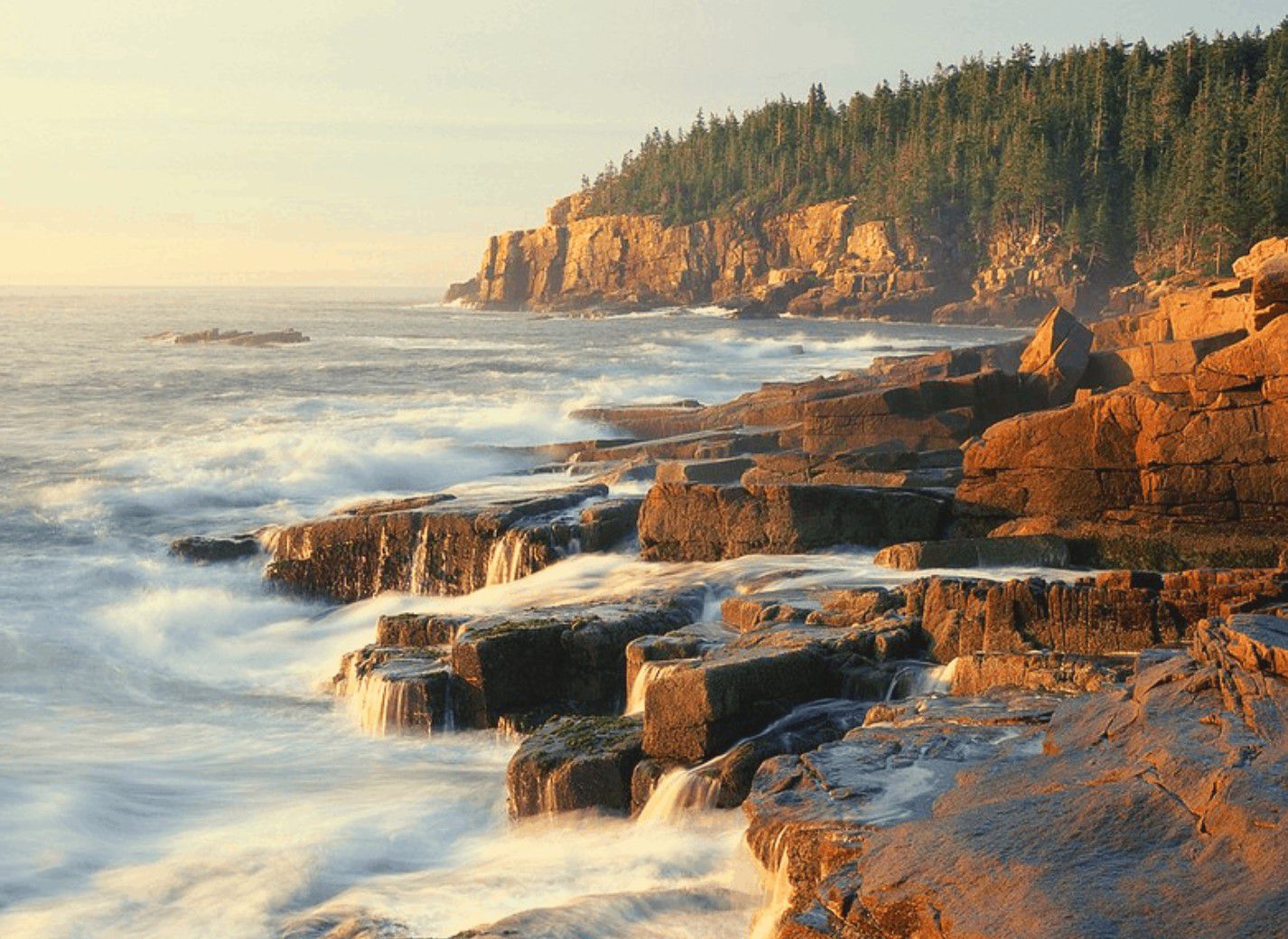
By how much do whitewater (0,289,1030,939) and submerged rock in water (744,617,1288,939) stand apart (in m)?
1.16

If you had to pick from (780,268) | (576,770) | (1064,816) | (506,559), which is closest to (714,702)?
(576,770)

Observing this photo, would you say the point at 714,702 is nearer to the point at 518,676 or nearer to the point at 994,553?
the point at 518,676

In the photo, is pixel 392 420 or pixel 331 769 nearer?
pixel 331 769

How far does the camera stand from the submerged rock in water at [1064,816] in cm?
678

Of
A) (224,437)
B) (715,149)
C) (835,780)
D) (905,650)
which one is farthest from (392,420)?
(715,149)

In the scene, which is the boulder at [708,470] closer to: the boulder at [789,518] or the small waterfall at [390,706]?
the boulder at [789,518]

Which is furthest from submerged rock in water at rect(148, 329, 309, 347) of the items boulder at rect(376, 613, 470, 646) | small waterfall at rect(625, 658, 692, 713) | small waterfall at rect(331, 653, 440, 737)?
small waterfall at rect(625, 658, 692, 713)

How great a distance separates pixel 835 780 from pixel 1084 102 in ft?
359

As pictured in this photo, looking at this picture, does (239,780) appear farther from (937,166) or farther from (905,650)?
(937,166)

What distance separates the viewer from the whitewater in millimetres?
10875

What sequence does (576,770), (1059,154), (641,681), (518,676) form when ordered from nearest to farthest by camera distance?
(576,770), (641,681), (518,676), (1059,154)

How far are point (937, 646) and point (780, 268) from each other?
119 meters

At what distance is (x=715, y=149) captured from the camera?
528 ft

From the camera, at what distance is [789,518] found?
18.6 meters
